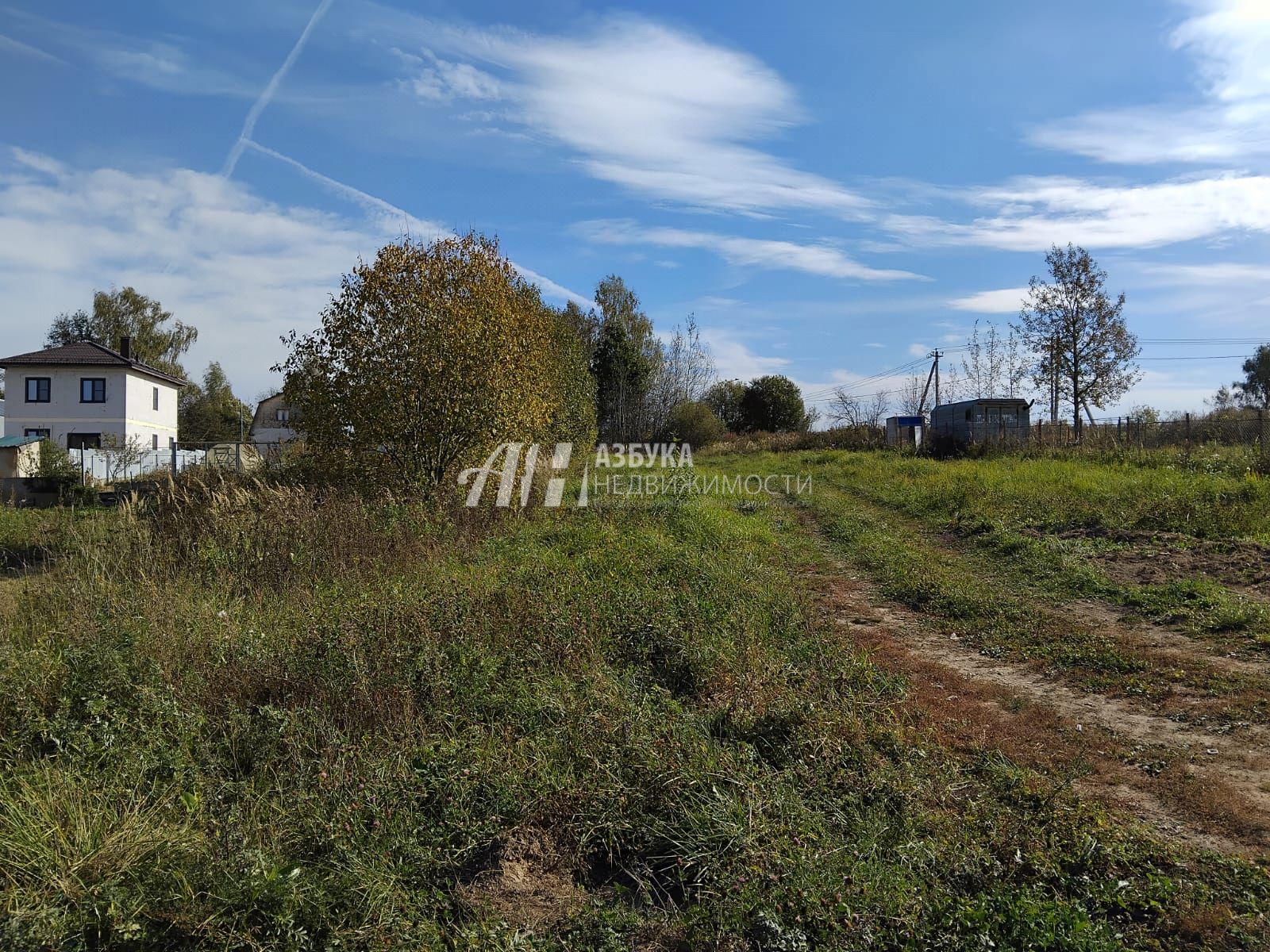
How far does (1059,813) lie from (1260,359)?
217 feet

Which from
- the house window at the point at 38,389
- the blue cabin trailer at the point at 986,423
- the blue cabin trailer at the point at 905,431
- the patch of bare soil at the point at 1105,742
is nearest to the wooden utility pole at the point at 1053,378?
the blue cabin trailer at the point at 986,423

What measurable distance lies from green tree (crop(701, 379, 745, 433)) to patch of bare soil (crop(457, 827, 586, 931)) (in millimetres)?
45926

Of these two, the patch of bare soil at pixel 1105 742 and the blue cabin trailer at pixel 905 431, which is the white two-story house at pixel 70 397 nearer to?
the blue cabin trailer at pixel 905 431

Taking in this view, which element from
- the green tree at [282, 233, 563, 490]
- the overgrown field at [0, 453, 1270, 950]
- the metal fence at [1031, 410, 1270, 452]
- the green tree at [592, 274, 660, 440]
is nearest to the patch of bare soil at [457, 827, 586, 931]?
the overgrown field at [0, 453, 1270, 950]

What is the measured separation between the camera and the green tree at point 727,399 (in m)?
49.3

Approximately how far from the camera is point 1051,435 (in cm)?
2461

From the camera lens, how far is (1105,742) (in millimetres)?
4543

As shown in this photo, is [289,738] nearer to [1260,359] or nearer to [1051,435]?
[1051,435]

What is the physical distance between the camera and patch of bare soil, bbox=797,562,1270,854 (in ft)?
12.0

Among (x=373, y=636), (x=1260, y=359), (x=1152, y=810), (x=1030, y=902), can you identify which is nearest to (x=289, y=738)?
(x=373, y=636)

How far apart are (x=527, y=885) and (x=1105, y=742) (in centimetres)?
343

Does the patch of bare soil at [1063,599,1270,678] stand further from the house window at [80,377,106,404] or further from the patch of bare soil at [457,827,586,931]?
the house window at [80,377,106,404]

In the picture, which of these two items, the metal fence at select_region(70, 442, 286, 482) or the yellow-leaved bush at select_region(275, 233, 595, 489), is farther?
the metal fence at select_region(70, 442, 286, 482)

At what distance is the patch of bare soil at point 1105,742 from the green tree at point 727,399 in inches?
1699
